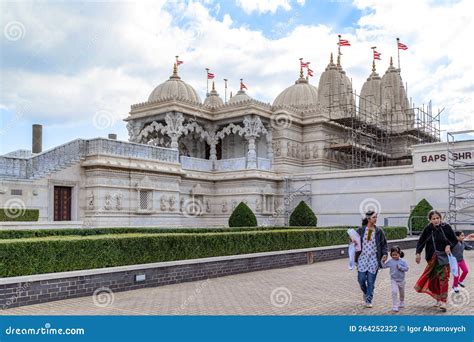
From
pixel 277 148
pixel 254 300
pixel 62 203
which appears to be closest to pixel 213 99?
pixel 277 148

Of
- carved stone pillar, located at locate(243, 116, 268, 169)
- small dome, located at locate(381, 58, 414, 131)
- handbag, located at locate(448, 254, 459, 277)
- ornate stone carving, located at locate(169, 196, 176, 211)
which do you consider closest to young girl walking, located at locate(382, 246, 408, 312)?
handbag, located at locate(448, 254, 459, 277)

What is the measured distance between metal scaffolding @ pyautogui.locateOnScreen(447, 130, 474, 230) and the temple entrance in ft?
67.5

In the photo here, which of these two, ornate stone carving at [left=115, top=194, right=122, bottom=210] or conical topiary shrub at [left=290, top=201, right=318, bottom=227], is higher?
ornate stone carving at [left=115, top=194, right=122, bottom=210]

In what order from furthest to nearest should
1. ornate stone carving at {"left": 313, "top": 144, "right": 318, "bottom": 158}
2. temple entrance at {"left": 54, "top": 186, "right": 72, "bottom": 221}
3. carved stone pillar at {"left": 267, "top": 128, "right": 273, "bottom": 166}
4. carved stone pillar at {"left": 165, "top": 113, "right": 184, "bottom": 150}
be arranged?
ornate stone carving at {"left": 313, "top": 144, "right": 318, "bottom": 158}, carved stone pillar at {"left": 267, "top": 128, "right": 273, "bottom": 166}, carved stone pillar at {"left": 165, "top": 113, "right": 184, "bottom": 150}, temple entrance at {"left": 54, "top": 186, "right": 72, "bottom": 221}

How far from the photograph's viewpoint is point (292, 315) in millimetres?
9469

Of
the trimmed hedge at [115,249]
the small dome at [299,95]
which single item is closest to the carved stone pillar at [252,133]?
the small dome at [299,95]

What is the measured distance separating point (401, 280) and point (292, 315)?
227 cm

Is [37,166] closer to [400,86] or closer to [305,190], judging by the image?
[305,190]

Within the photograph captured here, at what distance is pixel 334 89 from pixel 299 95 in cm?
342

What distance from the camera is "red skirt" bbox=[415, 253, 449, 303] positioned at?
1002 cm

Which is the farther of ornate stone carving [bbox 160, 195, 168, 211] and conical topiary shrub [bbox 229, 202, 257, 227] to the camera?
conical topiary shrub [bbox 229, 202, 257, 227]

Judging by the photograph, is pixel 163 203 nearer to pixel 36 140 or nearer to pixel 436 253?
pixel 36 140

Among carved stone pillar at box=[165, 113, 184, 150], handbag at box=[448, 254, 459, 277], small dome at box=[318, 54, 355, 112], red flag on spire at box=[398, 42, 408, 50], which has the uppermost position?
Answer: red flag on spire at box=[398, 42, 408, 50]

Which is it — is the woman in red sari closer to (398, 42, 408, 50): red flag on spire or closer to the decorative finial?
the decorative finial
